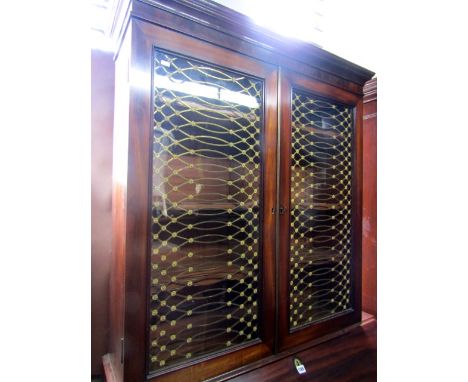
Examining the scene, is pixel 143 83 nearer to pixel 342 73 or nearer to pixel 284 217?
pixel 284 217

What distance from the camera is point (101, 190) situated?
1.25 m

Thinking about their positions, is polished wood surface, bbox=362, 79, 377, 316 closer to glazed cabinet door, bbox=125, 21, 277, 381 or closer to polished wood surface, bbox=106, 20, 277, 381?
glazed cabinet door, bbox=125, 21, 277, 381

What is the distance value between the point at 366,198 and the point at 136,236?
146 cm

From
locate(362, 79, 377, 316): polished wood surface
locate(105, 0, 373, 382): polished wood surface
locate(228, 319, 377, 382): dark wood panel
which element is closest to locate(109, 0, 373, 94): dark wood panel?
locate(105, 0, 373, 382): polished wood surface

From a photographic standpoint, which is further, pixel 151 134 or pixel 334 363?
pixel 334 363

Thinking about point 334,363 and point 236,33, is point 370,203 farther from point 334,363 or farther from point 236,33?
point 236,33

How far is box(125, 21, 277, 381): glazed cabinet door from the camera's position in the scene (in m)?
0.87

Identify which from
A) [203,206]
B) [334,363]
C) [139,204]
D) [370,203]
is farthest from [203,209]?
[370,203]

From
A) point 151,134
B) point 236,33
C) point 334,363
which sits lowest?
point 334,363

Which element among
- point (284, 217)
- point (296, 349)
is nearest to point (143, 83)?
point (284, 217)

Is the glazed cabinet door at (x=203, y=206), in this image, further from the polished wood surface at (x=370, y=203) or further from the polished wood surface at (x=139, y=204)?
the polished wood surface at (x=370, y=203)

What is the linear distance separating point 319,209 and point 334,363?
0.67 meters
